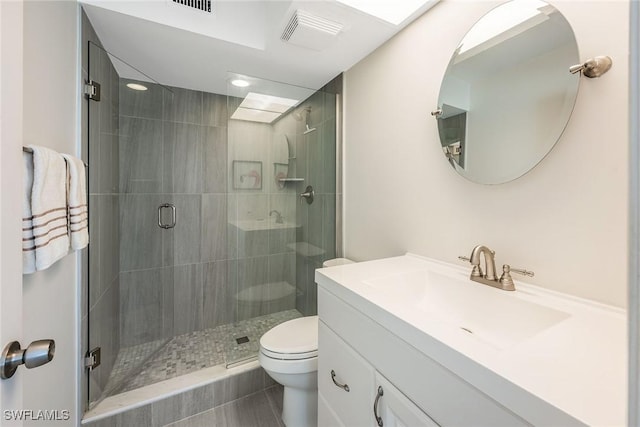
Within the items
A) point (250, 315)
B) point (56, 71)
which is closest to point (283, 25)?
point (56, 71)

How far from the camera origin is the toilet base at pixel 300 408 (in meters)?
1.48

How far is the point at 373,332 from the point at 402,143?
1.10 meters

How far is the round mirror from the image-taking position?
899mm

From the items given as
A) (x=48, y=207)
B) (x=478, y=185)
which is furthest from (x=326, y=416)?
(x=48, y=207)

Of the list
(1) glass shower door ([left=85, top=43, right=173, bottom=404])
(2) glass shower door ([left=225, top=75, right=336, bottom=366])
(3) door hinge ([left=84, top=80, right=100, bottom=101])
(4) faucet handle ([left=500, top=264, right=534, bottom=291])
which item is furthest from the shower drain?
(3) door hinge ([left=84, top=80, right=100, bottom=101])

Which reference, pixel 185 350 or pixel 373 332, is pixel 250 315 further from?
pixel 373 332

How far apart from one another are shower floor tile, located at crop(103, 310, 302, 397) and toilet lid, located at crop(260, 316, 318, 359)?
348 mm

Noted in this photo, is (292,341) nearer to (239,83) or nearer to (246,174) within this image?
(246,174)

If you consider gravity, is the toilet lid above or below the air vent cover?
below

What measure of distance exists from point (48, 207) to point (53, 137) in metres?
0.43

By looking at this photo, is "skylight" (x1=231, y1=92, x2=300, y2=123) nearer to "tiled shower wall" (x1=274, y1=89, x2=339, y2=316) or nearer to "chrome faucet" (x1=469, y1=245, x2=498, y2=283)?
"tiled shower wall" (x1=274, y1=89, x2=339, y2=316)

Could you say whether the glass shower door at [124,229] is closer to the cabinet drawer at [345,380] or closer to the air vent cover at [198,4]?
the air vent cover at [198,4]

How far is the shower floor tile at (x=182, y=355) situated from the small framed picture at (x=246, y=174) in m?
1.00
